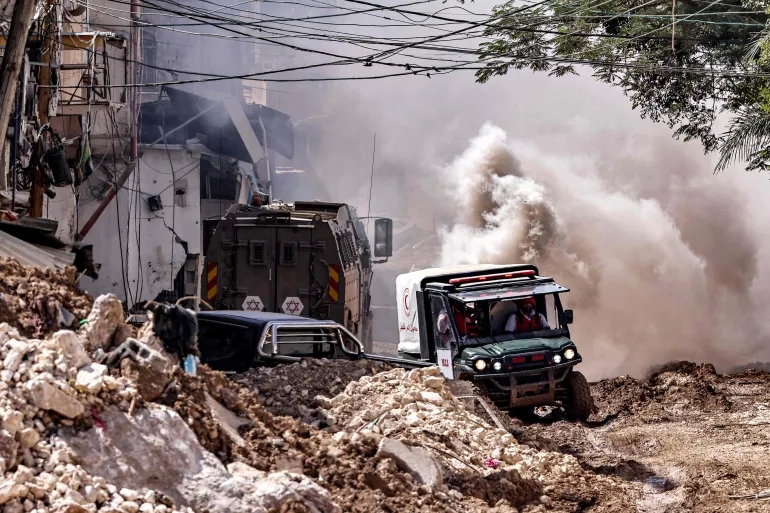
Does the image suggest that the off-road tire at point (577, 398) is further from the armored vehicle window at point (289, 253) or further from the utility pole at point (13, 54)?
the utility pole at point (13, 54)

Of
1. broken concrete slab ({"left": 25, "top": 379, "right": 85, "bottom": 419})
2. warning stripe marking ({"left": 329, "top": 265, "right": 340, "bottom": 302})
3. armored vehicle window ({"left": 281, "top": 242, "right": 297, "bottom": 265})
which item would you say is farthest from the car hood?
broken concrete slab ({"left": 25, "top": 379, "right": 85, "bottom": 419})

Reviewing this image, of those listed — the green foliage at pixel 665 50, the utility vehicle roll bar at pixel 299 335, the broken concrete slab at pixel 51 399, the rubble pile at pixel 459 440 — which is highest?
the green foliage at pixel 665 50

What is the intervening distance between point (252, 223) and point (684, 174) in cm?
1991

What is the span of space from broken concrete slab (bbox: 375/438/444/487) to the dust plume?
17493 millimetres

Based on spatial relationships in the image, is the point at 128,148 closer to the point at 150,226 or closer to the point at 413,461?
the point at 150,226

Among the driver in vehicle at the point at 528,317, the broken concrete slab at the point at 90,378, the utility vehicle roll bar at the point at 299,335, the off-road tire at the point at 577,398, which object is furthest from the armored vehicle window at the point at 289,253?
the broken concrete slab at the point at 90,378

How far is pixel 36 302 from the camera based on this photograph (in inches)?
347

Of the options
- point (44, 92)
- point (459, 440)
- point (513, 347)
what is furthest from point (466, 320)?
point (44, 92)

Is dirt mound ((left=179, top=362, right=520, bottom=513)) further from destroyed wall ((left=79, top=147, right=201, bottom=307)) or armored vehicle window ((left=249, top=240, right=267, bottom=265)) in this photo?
destroyed wall ((left=79, top=147, right=201, bottom=307))

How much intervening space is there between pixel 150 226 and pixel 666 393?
61.3 feet

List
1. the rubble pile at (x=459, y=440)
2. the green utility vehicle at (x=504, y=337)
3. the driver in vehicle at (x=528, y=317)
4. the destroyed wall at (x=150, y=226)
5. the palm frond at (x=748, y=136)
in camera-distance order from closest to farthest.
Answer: the rubble pile at (x=459, y=440)
the green utility vehicle at (x=504, y=337)
the driver in vehicle at (x=528, y=317)
the palm frond at (x=748, y=136)
the destroyed wall at (x=150, y=226)

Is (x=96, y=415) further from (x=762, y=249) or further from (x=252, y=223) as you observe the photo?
(x=762, y=249)

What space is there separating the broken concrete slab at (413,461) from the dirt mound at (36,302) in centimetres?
264

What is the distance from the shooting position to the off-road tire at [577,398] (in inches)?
624
